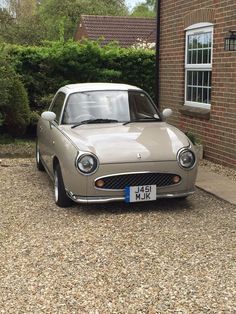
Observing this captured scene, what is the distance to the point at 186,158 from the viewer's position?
239 inches

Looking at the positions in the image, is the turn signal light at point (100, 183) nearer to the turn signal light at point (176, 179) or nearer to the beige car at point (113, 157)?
the beige car at point (113, 157)

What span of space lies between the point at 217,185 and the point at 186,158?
1.52 metres

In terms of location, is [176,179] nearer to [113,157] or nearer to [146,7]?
[113,157]

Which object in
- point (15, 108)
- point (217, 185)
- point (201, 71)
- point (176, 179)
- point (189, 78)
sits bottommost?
point (217, 185)

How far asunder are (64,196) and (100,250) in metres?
1.56

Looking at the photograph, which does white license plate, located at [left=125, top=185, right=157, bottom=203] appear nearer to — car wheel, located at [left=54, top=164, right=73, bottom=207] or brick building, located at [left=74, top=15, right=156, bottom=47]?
car wheel, located at [left=54, top=164, right=73, bottom=207]

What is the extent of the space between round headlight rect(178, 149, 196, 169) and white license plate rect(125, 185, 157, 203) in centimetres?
46

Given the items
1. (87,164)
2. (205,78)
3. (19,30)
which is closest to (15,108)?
(205,78)

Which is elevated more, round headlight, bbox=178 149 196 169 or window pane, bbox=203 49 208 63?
window pane, bbox=203 49 208 63

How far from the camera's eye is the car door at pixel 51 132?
6.93m

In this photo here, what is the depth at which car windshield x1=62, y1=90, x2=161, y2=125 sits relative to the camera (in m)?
6.94

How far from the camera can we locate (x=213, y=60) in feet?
30.5

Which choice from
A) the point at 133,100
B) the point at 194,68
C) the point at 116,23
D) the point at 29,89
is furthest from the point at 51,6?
the point at 133,100

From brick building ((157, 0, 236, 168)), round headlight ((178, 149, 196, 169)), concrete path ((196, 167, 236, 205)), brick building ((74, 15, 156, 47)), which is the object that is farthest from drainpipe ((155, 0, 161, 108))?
brick building ((74, 15, 156, 47))
